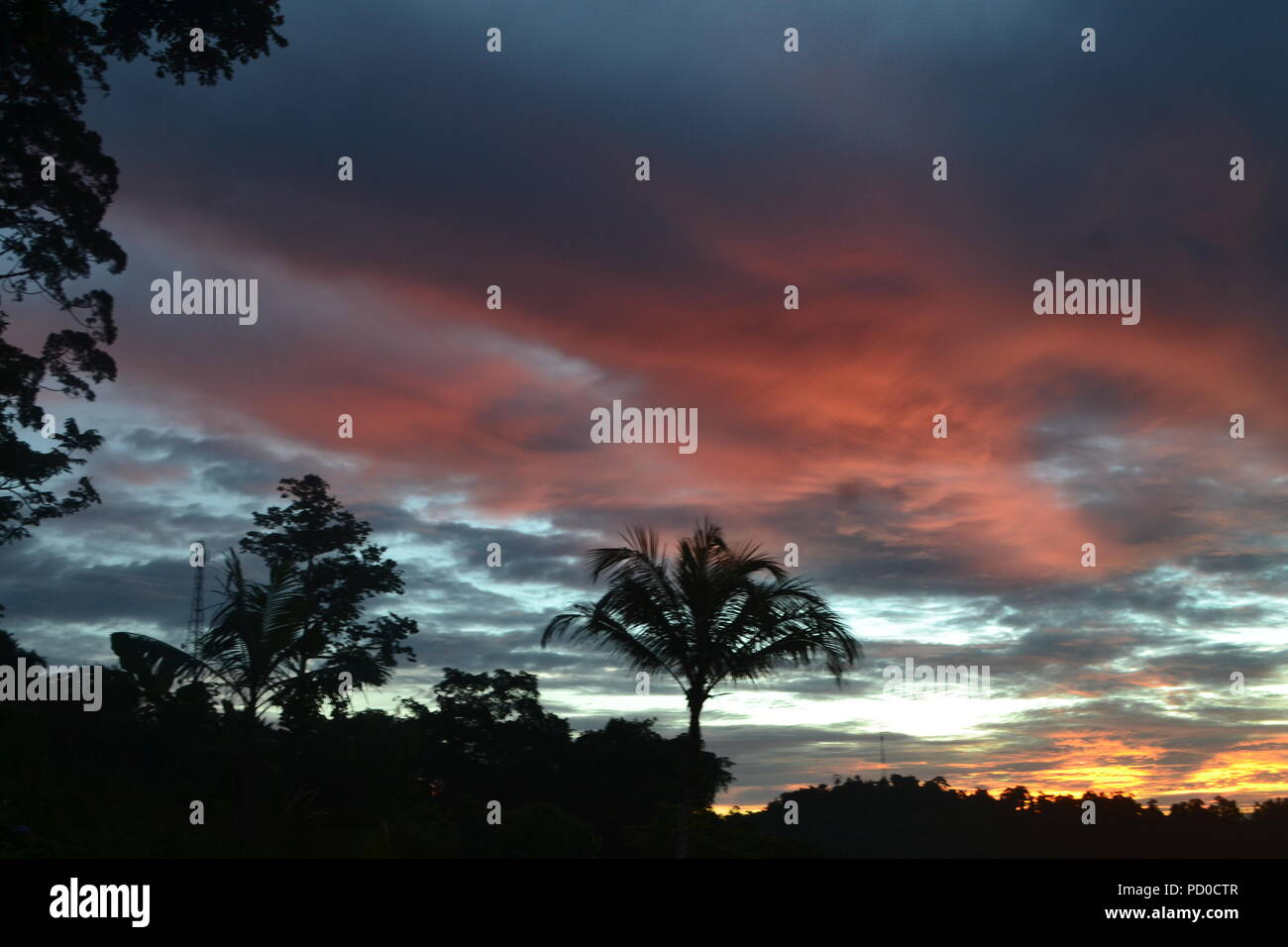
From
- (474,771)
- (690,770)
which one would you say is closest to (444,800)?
(474,771)

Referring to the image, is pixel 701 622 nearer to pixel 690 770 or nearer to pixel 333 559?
pixel 690 770

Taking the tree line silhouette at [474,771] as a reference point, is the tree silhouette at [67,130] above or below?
above

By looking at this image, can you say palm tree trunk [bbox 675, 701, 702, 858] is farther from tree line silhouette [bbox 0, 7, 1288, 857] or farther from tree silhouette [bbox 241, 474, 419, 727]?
tree silhouette [bbox 241, 474, 419, 727]

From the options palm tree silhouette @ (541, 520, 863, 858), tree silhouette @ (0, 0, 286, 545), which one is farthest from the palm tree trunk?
tree silhouette @ (0, 0, 286, 545)

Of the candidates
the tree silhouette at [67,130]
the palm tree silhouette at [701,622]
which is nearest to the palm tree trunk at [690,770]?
the palm tree silhouette at [701,622]

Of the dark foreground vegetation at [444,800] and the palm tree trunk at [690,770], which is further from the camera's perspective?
the dark foreground vegetation at [444,800]

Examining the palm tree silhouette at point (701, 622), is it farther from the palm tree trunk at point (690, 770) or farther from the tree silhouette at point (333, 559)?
the tree silhouette at point (333, 559)

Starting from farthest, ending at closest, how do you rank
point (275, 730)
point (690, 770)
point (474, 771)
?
point (474, 771) → point (275, 730) → point (690, 770)

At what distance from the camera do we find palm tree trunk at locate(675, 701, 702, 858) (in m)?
16.2

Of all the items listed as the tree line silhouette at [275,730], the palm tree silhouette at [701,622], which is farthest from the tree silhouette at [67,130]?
the palm tree silhouette at [701,622]

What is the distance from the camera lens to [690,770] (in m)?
16.2

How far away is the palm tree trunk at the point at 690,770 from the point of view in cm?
1617
